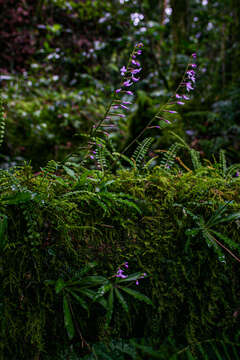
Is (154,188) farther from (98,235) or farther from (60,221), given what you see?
(60,221)

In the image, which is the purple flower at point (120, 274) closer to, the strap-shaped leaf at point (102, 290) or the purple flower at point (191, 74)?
the strap-shaped leaf at point (102, 290)

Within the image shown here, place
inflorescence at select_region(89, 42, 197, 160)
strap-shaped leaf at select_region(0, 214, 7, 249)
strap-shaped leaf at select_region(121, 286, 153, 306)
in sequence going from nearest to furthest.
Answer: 1. strap-shaped leaf at select_region(0, 214, 7, 249)
2. strap-shaped leaf at select_region(121, 286, 153, 306)
3. inflorescence at select_region(89, 42, 197, 160)

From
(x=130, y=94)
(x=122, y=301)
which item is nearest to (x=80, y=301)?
(x=122, y=301)

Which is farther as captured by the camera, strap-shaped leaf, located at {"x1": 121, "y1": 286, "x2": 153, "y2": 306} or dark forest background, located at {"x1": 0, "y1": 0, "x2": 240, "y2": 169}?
dark forest background, located at {"x1": 0, "y1": 0, "x2": 240, "y2": 169}

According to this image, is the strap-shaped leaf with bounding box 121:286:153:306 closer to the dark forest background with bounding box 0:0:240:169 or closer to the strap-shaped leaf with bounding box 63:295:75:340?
the strap-shaped leaf with bounding box 63:295:75:340

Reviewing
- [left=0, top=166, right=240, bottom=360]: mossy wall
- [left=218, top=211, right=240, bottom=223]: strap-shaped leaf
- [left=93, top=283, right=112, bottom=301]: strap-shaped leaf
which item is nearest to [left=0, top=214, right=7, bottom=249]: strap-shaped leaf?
[left=0, top=166, right=240, bottom=360]: mossy wall

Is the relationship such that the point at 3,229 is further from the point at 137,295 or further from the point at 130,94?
the point at 130,94

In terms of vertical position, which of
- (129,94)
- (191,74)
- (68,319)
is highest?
(191,74)

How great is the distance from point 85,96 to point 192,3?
15.7 feet

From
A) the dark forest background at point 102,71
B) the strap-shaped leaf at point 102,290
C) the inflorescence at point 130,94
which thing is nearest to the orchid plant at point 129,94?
the inflorescence at point 130,94

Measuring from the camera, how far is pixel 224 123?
14.8 ft

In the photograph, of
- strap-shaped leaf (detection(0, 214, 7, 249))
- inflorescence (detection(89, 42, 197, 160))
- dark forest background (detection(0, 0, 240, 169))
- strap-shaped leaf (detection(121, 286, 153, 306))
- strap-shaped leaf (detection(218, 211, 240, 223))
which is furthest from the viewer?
dark forest background (detection(0, 0, 240, 169))

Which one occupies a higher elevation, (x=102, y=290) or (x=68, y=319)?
(x=102, y=290)

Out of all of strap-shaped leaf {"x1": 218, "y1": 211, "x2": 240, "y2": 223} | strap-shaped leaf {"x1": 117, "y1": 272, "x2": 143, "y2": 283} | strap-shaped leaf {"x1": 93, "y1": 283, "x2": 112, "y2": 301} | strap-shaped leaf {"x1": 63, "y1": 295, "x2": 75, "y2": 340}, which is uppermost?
strap-shaped leaf {"x1": 218, "y1": 211, "x2": 240, "y2": 223}
